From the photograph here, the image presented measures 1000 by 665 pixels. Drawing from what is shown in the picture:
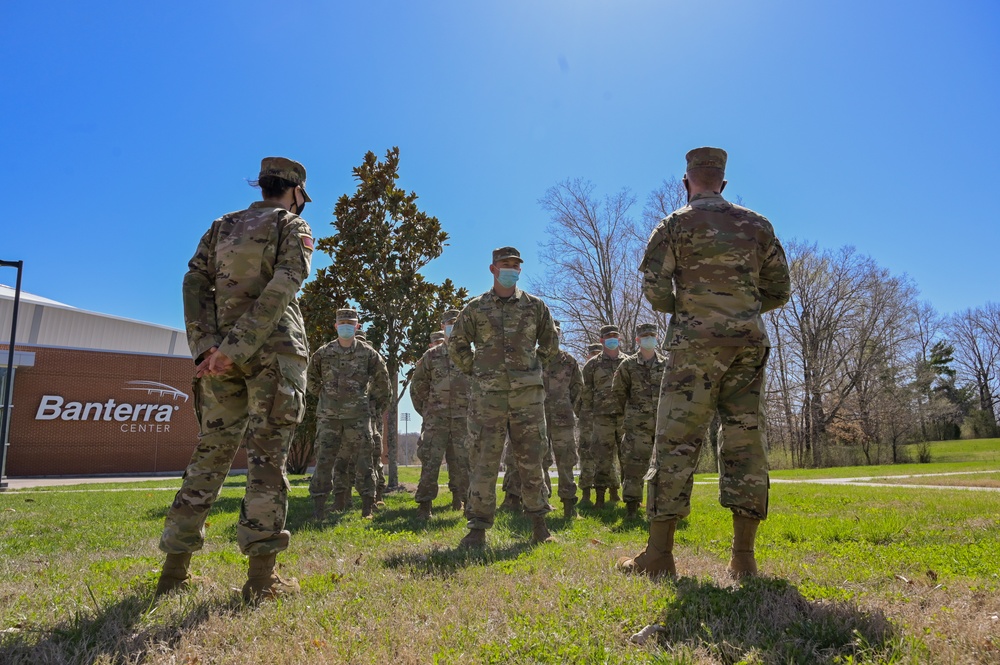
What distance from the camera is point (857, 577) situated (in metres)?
3.66

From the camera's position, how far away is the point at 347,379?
27.7 feet

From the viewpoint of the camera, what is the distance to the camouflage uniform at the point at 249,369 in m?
3.40

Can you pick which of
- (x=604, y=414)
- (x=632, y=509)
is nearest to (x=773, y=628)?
(x=632, y=509)

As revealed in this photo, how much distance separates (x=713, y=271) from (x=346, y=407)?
5.89 meters

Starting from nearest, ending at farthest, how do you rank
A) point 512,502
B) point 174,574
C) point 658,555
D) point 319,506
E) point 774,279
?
point 174,574, point 658,555, point 774,279, point 319,506, point 512,502

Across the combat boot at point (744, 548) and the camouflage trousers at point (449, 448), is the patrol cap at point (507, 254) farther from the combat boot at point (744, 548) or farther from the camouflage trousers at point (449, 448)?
the camouflage trousers at point (449, 448)

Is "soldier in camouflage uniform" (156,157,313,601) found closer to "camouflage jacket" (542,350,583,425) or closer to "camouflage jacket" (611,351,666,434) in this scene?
"camouflage jacket" (611,351,666,434)

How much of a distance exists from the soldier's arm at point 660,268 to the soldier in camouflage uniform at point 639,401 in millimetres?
3878

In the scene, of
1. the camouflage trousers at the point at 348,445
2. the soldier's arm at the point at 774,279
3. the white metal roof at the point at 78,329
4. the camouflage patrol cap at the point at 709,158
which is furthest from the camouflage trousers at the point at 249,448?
the white metal roof at the point at 78,329

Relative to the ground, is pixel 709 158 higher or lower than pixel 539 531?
higher

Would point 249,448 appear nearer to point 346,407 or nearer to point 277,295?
point 277,295

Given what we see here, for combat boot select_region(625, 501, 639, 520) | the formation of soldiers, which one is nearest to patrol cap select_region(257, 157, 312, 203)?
the formation of soldiers

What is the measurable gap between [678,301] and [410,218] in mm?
11994

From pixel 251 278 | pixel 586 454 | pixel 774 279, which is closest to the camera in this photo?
pixel 251 278
